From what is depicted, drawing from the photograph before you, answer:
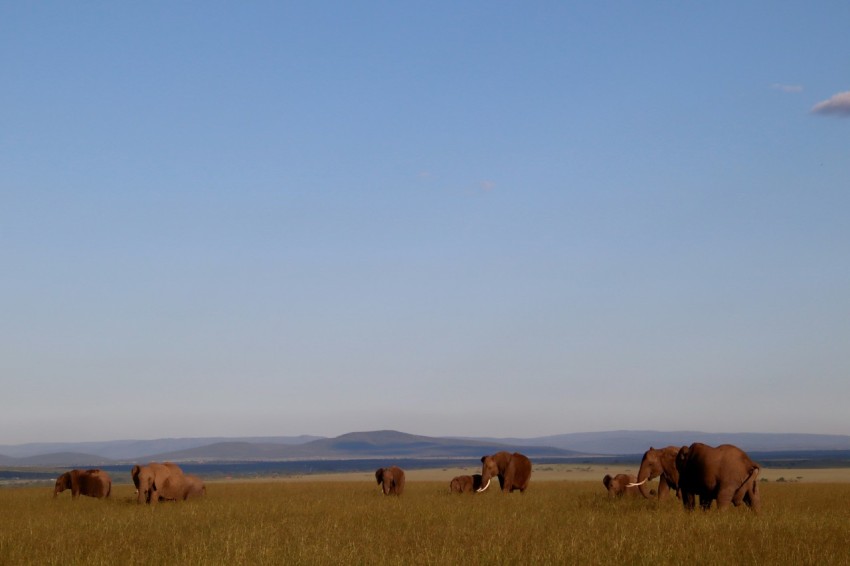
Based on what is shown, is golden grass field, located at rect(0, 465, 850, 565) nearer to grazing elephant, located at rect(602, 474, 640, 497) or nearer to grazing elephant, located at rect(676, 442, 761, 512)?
grazing elephant, located at rect(676, 442, 761, 512)

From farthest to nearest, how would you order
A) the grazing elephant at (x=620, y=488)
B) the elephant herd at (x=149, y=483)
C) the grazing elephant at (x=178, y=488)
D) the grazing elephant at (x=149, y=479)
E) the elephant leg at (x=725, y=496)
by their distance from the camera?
the grazing elephant at (x=178, y=488)
the grazing elephant at (x=620, y=488)
the elephant herd at (x=149, y=483)
the grazing elephant at (x=149, y=479)
the elephant leg at (x=725, y=496)

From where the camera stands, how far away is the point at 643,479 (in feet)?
85.5

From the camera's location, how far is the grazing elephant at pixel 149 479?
29.3 meters

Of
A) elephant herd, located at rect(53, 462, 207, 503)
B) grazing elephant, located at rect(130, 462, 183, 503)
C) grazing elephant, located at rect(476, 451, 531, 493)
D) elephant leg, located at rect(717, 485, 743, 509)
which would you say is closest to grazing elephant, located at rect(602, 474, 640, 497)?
grazing elephant, located at rect(476, 451, 531, 493)

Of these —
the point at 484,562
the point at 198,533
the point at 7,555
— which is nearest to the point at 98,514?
the point at 198,533

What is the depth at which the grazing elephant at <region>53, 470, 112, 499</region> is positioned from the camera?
33.8m

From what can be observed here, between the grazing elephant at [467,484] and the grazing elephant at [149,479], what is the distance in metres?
10.5

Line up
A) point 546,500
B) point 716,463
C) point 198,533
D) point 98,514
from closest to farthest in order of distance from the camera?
point 198,533 < point 716,463 < point 98,514 < point 546,500

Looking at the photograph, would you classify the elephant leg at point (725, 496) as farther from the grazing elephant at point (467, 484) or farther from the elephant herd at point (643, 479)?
the grazing elephant at point (467, 484)

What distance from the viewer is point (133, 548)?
1605 cm

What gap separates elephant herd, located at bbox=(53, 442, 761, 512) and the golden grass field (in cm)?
61

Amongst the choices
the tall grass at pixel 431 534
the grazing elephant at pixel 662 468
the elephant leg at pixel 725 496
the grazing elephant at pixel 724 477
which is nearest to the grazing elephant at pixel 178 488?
the tall grass at pixel 431 534

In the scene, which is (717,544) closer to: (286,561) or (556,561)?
(556,561)

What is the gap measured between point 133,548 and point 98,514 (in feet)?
31.8
